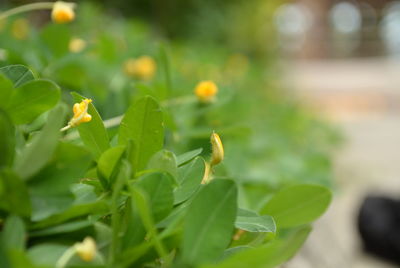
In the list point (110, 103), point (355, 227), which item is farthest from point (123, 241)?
point (355, 227)

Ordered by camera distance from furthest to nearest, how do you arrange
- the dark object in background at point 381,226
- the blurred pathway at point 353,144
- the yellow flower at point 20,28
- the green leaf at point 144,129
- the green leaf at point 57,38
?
1. the dark object in background at point 381,226
2. the blurred pathway at point 353,144
3. the yellow flower at point 20,28
4. the green leaf at point 57,38
5. the green leaf at point 144,129

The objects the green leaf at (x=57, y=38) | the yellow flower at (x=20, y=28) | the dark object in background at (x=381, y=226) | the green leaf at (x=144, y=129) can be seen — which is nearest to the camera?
the green leaf at (x=144, y=129)

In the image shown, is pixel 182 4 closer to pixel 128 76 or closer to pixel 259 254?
pixel 128 76

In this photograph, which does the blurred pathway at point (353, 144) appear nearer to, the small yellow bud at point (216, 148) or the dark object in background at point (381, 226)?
the dark object in background at point (381, 226)

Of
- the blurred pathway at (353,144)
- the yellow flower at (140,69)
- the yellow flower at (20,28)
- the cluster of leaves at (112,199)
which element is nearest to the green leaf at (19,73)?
the cluster of leaves at (112,199)

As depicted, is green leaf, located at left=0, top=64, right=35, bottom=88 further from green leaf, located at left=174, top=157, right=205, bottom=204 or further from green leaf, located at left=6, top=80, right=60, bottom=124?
green leaf, located at left=174, top=157, right=205, bottom=204
